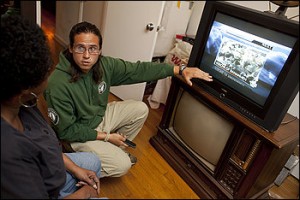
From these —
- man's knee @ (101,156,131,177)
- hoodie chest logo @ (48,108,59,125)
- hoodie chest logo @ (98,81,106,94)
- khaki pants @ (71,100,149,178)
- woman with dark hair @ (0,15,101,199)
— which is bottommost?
man's knee @ (101,156,131,177)

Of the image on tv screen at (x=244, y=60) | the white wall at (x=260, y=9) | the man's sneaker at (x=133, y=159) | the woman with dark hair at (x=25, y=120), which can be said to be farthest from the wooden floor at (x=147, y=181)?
the white wall at (x=260, y=9)

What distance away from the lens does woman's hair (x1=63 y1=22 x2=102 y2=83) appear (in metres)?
0.99

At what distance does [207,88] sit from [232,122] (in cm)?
21

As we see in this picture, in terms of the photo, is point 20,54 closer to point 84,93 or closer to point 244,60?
point 84,93

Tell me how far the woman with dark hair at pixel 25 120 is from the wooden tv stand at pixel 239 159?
2.58ft

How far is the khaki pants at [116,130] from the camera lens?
1.11 meters

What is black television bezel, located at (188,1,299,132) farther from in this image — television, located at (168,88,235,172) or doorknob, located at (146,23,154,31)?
doorknob, located at (146,23,154,31)

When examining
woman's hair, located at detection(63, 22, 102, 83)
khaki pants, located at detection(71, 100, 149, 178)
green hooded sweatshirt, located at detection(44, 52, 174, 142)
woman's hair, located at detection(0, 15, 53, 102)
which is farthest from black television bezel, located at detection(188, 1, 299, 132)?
woman's hair, located at detection(0, 15, 53, 102)

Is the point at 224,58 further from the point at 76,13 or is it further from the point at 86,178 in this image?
the point at 76,13

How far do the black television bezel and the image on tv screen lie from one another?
A: 0.03m

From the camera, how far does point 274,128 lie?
1.02 metres

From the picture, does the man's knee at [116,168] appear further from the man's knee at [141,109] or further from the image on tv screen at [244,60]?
the image on tv screen at [244,60]

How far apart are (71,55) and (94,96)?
0.72 feet

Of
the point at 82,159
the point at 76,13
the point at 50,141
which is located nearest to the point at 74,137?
the point at 82,159
